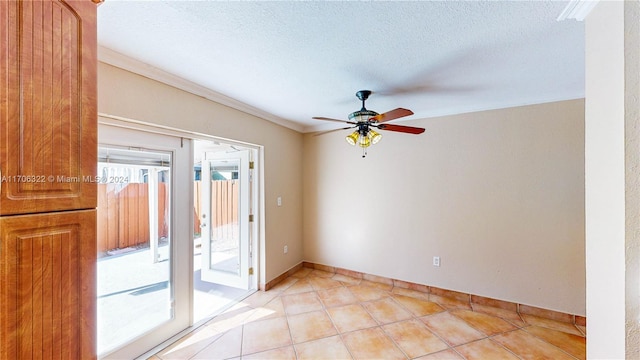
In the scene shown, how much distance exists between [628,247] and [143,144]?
2985 mm

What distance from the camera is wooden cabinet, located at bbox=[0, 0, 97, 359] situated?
0.72 meters

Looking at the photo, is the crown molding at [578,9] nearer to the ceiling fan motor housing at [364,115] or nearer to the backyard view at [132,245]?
the ceiling fan motor housing at [364,115]

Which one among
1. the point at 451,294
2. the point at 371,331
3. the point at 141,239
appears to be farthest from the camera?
the point at 451,294

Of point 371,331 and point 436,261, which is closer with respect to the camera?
point 371,331

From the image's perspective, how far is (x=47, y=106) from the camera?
0.80m

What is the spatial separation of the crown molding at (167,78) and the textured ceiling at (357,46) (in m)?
0.05

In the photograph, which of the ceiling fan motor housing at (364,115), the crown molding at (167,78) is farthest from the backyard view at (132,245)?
the ceiling fan motor housing at (364,115)

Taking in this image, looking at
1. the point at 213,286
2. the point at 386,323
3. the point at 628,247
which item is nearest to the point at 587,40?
the point at 628,247

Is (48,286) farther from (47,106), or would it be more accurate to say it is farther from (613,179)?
(613,179)

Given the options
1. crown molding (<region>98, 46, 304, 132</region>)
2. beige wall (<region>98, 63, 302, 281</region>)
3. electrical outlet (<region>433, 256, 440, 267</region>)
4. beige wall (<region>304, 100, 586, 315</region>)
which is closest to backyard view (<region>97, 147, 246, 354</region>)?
beige wall (<region>98, 63, 302, 281</region>)

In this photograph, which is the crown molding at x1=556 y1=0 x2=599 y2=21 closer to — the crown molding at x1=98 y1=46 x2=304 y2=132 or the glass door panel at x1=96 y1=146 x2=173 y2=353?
the crown molding at x1=98 y1=46 x2=304 y2=132

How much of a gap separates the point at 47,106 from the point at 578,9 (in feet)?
7.69

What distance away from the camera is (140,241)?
2.11 metres

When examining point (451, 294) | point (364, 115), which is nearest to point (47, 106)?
point (364, 115)
